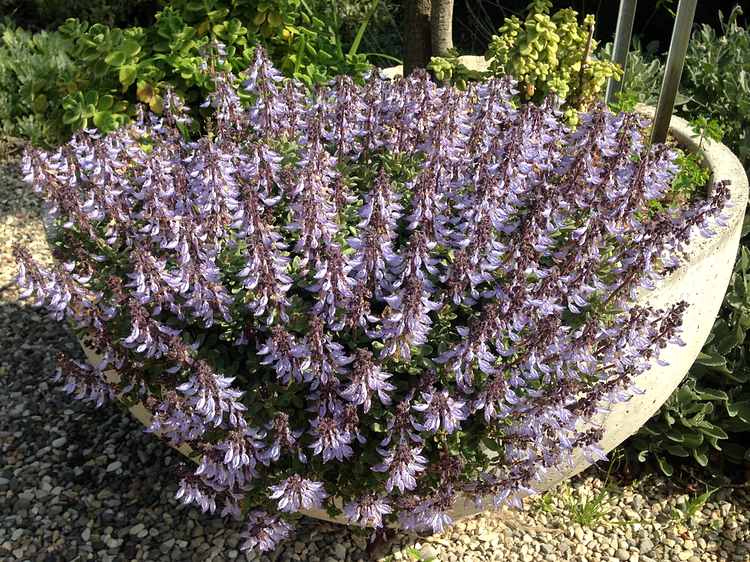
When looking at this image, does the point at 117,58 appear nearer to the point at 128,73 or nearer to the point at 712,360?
the point at 128,73

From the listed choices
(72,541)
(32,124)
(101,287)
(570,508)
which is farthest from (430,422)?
(32,124)

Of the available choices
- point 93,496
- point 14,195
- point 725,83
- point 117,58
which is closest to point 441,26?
point 725,83

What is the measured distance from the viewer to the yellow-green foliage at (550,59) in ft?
11.0

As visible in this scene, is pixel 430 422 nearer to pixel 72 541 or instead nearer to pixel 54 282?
pixel 54 282

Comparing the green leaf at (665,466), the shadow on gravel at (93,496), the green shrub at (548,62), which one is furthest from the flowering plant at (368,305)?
the green leaf at (665,466)

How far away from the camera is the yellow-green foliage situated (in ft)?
11.0

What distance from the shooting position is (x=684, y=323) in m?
2.60

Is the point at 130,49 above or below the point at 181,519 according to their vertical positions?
above

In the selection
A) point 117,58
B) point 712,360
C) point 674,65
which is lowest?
point 712,360

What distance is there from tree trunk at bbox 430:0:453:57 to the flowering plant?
60.3 inches

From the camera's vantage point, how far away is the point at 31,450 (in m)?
3.31

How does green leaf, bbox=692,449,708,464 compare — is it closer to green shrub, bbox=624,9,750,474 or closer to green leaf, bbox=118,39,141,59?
green shrub, bbox=624,9,750,474

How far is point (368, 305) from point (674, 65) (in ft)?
6.14

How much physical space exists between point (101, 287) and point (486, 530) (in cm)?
164
